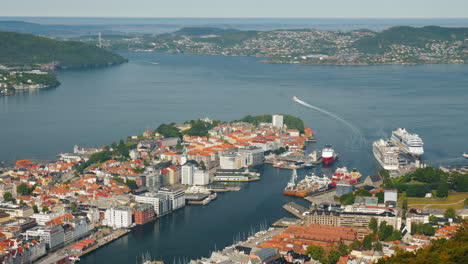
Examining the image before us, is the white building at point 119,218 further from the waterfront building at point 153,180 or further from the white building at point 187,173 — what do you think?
the white building at point 187,173

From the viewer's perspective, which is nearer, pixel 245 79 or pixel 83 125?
pixel 83 125

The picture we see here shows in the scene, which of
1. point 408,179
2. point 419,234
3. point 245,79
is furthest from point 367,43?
point 419,234

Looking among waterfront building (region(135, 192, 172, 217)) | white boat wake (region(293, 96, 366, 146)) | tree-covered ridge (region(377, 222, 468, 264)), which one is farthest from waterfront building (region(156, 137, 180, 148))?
tree-covered ridge (region(377, 222, 468, 264))

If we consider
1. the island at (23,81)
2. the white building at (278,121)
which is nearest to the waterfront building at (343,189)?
the white building at (278,121)

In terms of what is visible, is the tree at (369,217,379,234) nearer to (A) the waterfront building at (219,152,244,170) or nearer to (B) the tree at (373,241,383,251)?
(B) the tree at (373,241,383,251)

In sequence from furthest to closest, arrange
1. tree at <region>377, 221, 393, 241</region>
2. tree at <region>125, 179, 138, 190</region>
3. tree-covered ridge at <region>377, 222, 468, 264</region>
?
1. tree at <region>125, 179, 138, 190</region>
2. tree at <region>377, 221, 393, 241</region>
3. tree-covered ridge at <region>377, 222, 468, 264</region>

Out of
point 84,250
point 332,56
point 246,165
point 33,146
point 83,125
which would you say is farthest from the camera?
point 332,56

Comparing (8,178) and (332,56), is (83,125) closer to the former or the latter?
(8,178)
